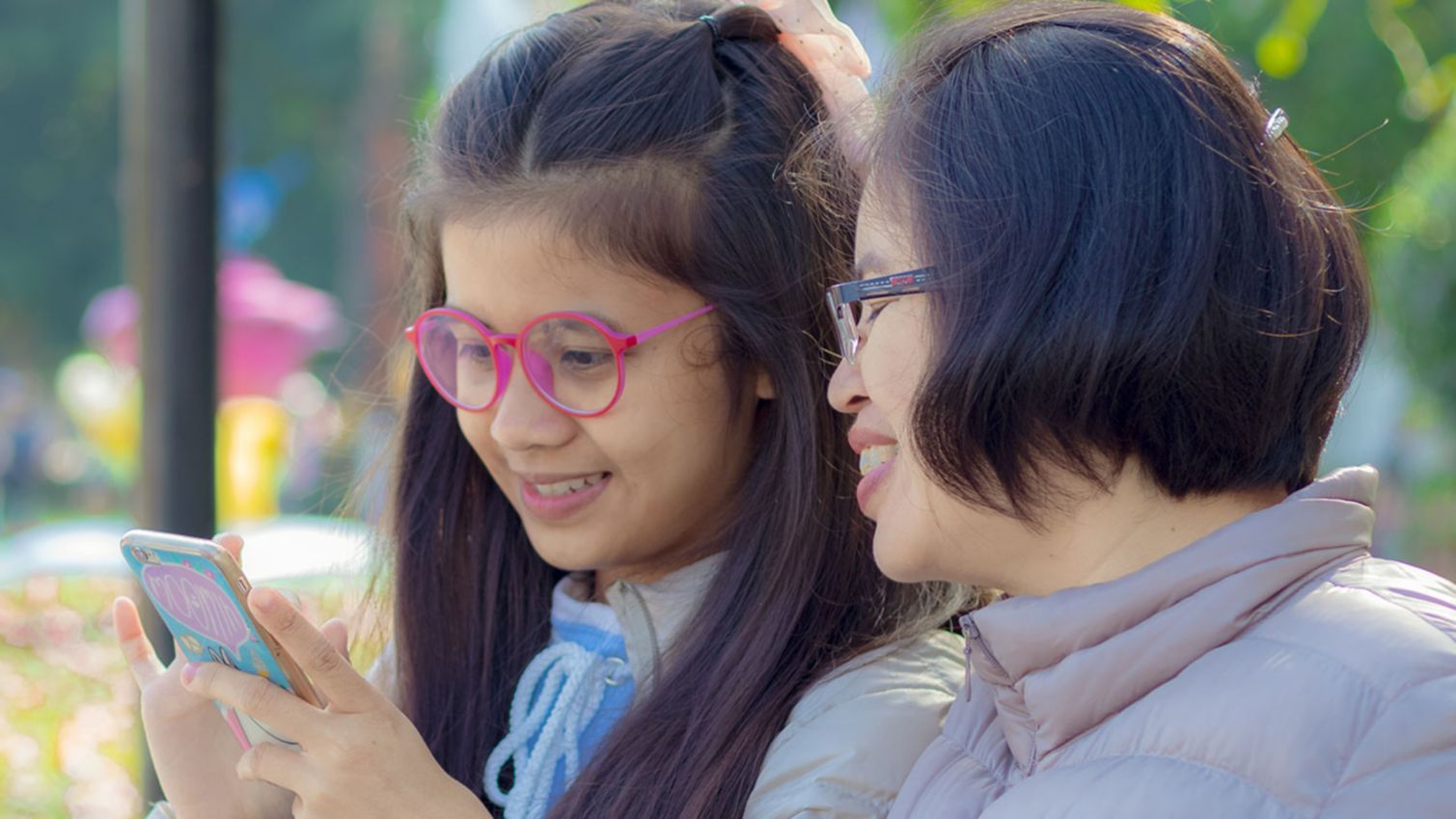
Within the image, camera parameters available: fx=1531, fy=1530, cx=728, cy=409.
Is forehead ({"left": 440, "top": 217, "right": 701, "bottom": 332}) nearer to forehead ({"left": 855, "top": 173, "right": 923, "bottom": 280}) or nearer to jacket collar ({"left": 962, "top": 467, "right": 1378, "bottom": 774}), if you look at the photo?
forehead ({"left": 855, "top": 173, "right": 923, "bottom": 280})

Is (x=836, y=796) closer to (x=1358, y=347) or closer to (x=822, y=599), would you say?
(x=822, y=599)

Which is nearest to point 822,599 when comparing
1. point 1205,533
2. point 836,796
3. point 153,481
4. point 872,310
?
point 836,796

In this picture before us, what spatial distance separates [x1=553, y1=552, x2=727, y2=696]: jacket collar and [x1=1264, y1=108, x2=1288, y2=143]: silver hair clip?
2.83ft

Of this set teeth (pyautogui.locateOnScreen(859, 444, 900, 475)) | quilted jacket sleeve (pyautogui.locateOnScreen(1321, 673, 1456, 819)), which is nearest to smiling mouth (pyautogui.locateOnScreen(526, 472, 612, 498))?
teeth (pyautogui.locateOnScreen(859, 444, 900, 475))

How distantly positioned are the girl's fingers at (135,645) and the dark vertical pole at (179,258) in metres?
0.43

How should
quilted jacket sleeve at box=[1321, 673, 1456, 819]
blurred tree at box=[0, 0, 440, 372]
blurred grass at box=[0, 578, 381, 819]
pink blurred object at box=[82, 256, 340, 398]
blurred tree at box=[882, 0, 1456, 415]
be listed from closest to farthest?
quilted jacket sleeve at box=[1321, 673, 1456, 819] < blurred tree at box=[882, 0, 1456, 415] < blurred grass at box=[0, 578, 381, 819] < pink blurred object at box=[82, 256, 340, 398] < blurred tree at box=[0, 0, 440, 372]

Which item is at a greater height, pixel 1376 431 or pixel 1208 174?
pixel 1208 174

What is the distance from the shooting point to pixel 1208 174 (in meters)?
1.38

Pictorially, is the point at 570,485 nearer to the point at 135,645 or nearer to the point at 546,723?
the point at 546,723

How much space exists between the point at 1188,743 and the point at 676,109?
3.60ft

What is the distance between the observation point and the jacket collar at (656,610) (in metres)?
1.98

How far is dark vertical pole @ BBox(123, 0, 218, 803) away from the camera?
245cm

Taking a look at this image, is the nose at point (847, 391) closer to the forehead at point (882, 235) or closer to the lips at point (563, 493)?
the forehead at point (882, 235)

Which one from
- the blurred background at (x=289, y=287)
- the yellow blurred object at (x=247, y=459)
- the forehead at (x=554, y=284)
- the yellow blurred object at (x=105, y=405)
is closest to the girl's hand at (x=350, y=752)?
the forehead at (x=554, y=284)
